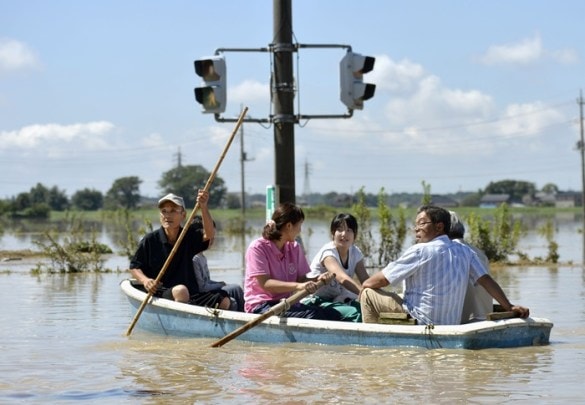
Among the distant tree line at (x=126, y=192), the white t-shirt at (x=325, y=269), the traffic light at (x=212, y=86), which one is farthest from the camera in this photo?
the distant tree line at (x=126, y=192)

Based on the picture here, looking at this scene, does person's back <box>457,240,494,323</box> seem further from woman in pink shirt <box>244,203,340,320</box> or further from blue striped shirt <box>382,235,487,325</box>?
woman in pink shirt <box>244,203,340,320</box>

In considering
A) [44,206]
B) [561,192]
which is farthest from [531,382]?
[561,192]

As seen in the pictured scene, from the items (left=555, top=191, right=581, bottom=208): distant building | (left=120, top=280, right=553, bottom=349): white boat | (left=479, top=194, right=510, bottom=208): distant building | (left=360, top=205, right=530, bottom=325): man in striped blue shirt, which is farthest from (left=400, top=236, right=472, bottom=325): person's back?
(left=555, top=191, right=581, bottom=208): distant building

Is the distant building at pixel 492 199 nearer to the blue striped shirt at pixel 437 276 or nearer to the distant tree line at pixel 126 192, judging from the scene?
the distant tree line at pixel 126 192

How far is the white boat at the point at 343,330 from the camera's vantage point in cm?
1064

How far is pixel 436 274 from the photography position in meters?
10.7

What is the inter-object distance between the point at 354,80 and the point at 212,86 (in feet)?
5.77

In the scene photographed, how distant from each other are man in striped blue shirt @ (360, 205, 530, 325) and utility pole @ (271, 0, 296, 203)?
3783 mm

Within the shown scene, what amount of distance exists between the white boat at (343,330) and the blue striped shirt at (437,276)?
0.76 ft

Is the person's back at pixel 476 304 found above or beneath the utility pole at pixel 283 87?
beneath

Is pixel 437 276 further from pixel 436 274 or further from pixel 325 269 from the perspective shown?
pixel 325 269

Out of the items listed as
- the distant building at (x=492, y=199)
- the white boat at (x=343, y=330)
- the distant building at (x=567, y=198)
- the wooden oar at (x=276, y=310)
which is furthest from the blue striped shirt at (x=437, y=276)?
the distant building at (x=567, y=198)

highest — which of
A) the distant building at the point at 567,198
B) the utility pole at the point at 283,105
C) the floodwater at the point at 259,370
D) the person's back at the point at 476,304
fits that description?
the distant building at the point at 567,198

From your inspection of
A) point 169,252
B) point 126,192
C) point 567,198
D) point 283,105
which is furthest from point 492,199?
point 169,252
